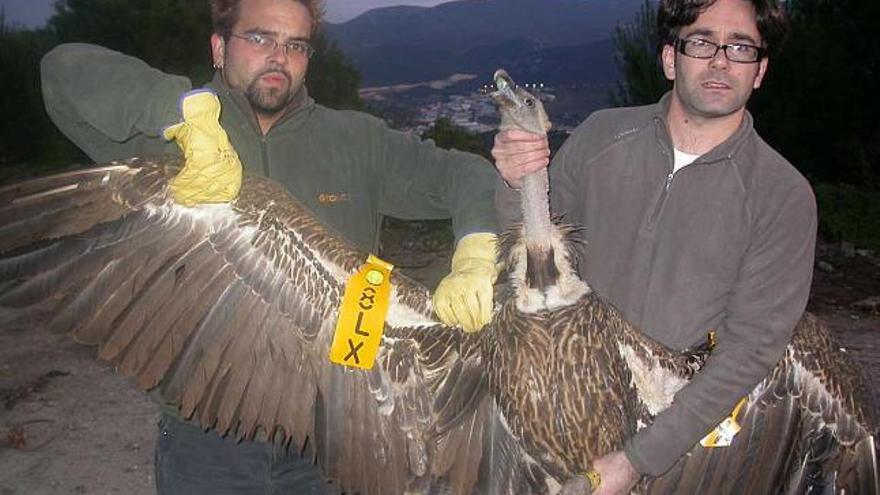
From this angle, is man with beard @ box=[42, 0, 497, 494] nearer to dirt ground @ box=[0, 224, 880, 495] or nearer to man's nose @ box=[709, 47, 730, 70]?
man's nose @ box=[709, 47, 730, 70]

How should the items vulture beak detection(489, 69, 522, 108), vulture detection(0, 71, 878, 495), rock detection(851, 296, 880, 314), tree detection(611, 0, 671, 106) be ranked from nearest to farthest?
vulture beak detection(489, 69, 522, 108) → vulture detection(0, 71, 878, 495) → rock detection(851, 296, 880, 314) → tree detection(611, 0, 671, 106)

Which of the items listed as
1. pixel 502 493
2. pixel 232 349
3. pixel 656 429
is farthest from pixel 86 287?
pixel 656 429

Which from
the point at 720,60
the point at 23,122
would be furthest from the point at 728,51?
the point at 23,122

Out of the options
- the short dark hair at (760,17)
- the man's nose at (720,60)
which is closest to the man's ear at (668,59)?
the short dark hair at (760,17)

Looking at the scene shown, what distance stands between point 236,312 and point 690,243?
186 centimetres

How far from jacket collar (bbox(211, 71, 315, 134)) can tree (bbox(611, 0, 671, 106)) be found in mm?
13010

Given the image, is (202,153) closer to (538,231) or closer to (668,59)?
(538,231)

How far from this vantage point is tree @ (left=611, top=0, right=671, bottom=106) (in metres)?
15.8

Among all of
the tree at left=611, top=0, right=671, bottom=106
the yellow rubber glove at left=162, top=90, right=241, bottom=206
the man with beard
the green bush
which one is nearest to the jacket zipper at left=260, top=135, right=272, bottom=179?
the man with beard

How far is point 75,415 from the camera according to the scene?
21.7ft

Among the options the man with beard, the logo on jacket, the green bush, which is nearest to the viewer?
the man with beard

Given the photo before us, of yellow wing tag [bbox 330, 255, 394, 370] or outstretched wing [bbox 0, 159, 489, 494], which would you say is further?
yellow wing tag [bbox 330, 255, 394, 370]

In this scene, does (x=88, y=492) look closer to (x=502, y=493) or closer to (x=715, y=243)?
(x=502, y=493)

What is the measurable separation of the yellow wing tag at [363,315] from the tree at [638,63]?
43.4ft
